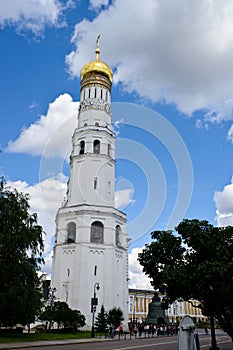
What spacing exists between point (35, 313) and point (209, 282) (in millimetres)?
16843

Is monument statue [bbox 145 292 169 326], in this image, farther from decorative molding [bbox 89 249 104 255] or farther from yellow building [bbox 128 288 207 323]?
yellow building [bbox 128 288 207 323]

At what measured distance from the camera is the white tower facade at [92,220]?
48.9 metres

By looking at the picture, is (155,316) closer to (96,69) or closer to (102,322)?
(102,322)

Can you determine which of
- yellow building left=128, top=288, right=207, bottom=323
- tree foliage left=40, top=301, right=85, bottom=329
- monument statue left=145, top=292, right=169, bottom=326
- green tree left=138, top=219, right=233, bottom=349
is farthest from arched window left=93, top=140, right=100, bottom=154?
yellow building left=128, top=288, right=207, bottom=323

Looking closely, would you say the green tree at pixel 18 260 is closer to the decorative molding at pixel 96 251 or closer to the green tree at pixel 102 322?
the green tree at pixel 102 322

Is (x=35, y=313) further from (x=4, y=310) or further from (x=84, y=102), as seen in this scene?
(x=84, y=102)

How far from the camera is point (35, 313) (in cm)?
2803

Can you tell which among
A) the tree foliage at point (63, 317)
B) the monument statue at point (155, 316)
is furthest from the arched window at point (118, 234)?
the tree foliage at point (63, 317)

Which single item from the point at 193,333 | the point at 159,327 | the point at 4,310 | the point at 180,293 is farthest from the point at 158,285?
the point at 159,327

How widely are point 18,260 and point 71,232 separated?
2522 cm

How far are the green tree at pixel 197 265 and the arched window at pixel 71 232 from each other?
115 ft

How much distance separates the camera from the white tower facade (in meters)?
48.9

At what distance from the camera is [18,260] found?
2805cm

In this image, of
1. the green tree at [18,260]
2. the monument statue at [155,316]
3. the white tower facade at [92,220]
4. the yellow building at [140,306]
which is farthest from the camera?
the yellow building at [140,306]
